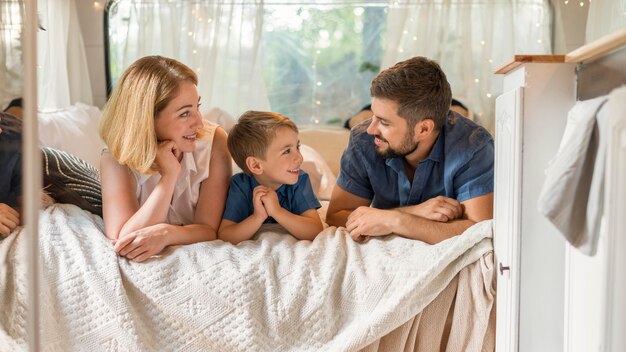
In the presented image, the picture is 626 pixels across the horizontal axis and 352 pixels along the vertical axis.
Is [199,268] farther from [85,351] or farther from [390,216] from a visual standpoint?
[390,216]

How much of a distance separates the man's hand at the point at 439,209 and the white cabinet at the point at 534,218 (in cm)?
32

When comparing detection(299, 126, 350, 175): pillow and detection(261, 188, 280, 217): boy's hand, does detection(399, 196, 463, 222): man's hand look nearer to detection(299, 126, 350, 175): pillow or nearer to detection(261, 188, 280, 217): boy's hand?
detection(261, 188, 280, 217): boy's hand

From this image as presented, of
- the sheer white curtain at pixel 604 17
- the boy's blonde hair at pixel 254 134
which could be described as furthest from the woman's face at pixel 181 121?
the sheer white curtain at pixel 604 17

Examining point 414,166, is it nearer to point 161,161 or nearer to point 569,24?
point 161,161

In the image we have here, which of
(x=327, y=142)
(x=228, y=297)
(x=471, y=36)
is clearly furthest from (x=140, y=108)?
(x=471, y=36)

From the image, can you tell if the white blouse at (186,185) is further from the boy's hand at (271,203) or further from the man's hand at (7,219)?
the man's hand at (7,219)

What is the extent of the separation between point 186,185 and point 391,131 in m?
0.53

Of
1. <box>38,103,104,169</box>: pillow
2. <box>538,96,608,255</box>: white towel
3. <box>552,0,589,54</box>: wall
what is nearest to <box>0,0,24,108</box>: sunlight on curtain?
<box>538,96,608,255</box>: white towel

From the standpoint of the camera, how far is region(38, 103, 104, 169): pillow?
2680mm

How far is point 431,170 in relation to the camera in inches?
76.2

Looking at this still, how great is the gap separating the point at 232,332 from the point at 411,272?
0.38 m

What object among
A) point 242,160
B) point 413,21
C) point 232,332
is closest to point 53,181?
point 242,160

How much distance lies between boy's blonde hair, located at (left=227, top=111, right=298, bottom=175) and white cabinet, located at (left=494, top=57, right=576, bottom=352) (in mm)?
649

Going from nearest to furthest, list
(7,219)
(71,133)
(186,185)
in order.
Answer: (7,219) < (186,185) < (71,133)
